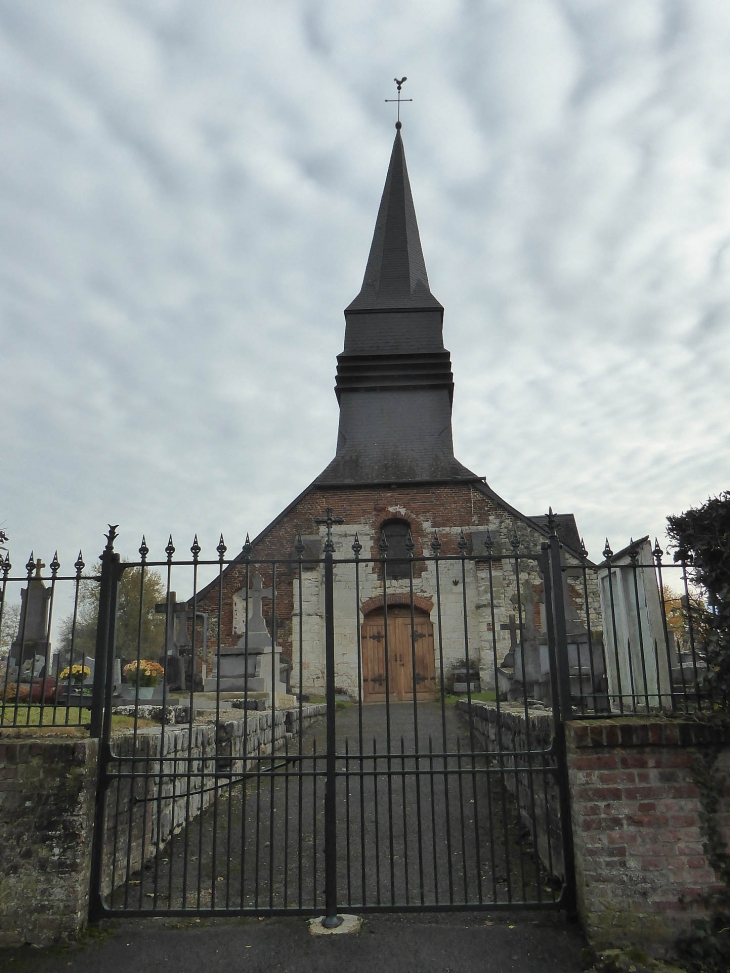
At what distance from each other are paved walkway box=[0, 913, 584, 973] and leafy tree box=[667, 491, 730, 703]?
66.6 inches

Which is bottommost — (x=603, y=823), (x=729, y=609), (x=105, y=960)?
(x=105, y=960)

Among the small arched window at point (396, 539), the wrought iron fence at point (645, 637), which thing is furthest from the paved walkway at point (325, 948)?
the small arched window at point (396, 539)

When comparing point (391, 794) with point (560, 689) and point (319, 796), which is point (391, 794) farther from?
point (319, 796)

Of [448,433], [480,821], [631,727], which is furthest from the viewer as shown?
[448,433]

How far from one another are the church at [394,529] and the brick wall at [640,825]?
1094 cm

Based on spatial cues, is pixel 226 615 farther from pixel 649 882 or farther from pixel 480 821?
pixel 649 882

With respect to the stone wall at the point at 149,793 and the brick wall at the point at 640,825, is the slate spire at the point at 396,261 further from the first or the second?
the brick wall at the point at 640,825

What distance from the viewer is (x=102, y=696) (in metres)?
4.30

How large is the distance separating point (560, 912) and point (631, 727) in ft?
3.80

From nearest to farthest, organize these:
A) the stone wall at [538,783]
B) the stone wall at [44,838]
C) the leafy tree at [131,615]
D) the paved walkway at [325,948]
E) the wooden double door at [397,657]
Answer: the paved walkway at [325,948] < the stone wall at [44,838] < the stone wall at [538,783] < the wooden double door at [397,657] < the leafy tree at [131,615]

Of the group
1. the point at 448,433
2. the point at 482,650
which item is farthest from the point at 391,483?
the point at 482,650

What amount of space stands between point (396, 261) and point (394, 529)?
34.1 feet

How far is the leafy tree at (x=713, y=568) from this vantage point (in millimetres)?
3953

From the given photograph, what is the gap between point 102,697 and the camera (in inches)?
169
